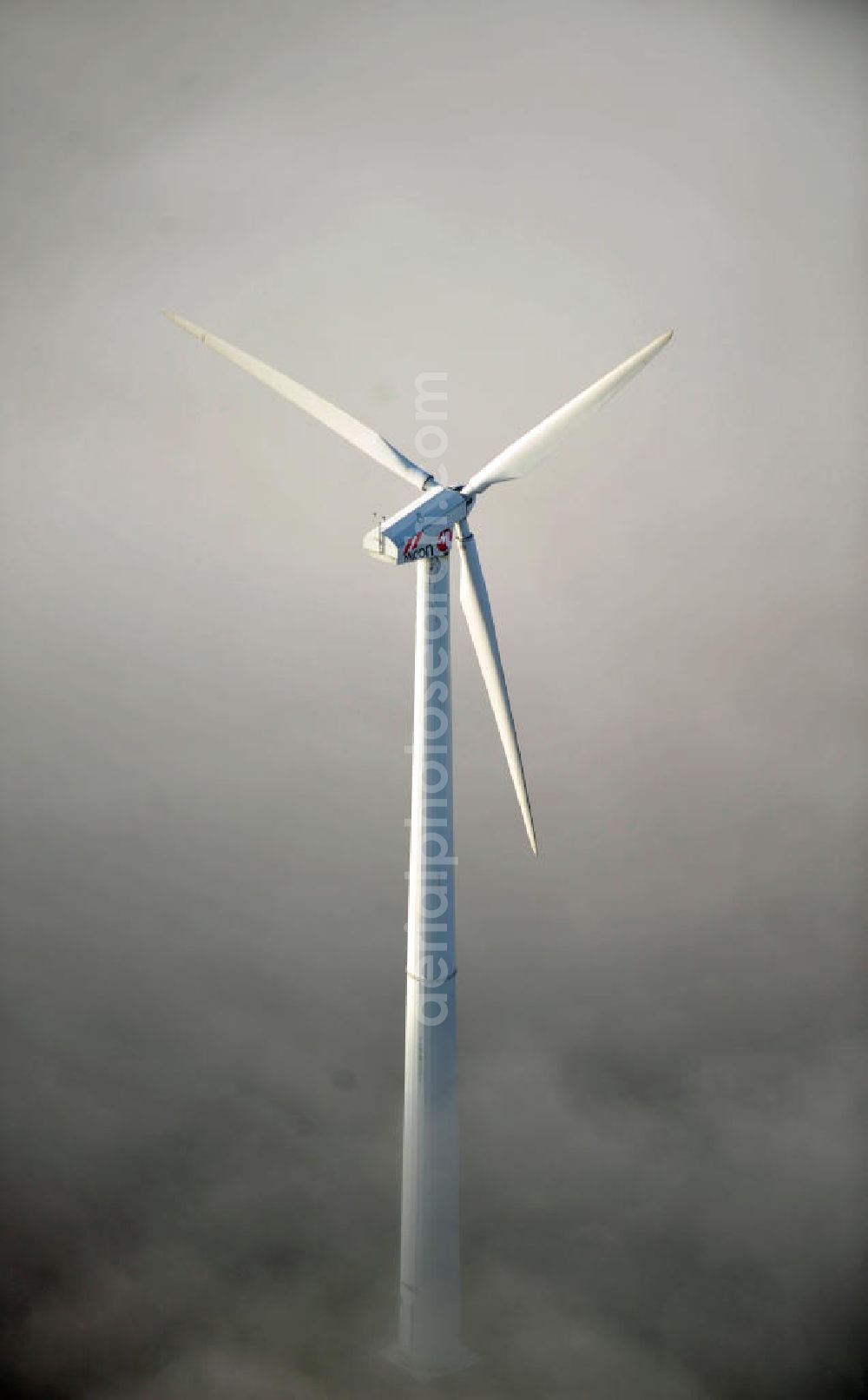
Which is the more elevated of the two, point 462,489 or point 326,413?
point 326,413

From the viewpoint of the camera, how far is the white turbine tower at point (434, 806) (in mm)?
22766

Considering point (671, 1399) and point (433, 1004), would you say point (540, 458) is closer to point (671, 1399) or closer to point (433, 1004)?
point (433, 1004)

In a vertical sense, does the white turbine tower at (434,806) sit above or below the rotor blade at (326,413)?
below

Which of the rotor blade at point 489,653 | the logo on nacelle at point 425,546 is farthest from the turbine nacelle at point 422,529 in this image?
the rotor blade at point 489,653

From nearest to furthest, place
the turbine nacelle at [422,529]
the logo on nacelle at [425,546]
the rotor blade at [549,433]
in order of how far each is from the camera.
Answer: the turbine nacelle at [422,529] < the logo on nacelle at [425,546] < the rotor blade at [549,433]

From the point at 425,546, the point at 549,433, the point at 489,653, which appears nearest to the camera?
the point at 425,546

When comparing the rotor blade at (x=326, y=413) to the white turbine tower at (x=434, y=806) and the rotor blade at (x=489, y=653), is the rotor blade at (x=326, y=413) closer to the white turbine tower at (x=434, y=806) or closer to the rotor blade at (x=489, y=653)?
the white turbine tower at (x=434, y=806)

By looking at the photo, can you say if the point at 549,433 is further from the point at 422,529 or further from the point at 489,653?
the point at 489,653

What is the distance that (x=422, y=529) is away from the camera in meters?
21.9

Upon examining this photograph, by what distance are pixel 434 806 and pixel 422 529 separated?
5110 mm

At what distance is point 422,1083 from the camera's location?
2498 centimetres

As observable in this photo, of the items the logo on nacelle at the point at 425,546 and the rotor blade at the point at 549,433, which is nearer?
the logo on nacelle at the point at 425,546

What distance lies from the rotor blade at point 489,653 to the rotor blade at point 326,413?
68.6 inches

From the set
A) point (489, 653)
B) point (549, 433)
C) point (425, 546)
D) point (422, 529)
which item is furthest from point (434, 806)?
point (549, 433)
